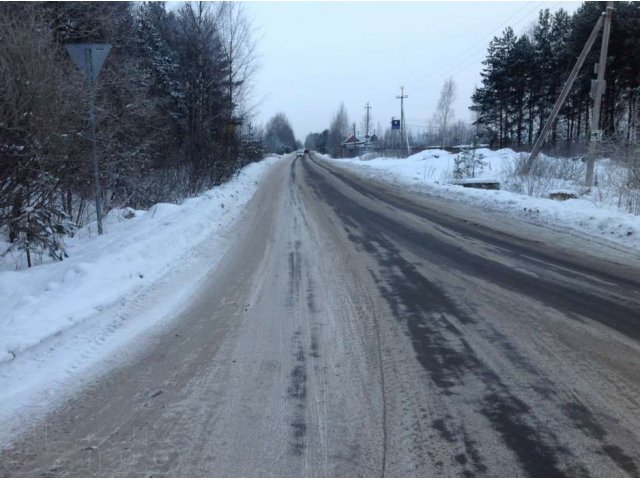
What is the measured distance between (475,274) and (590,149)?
1201cm

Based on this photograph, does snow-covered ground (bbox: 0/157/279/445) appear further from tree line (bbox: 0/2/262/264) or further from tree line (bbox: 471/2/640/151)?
tree line (bbox: 471/2/640/151)

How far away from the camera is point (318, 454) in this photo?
3.03 metres

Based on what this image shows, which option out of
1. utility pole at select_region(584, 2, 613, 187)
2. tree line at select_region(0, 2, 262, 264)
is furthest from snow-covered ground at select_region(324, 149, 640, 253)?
tree line at select_region(0, 2, 262, 264)

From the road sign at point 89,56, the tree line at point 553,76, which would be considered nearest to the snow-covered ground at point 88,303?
the road sign at point 89,56

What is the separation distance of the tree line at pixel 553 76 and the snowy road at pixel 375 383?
25209 millimetres

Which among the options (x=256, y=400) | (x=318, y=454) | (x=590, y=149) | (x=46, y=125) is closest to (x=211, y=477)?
(x=318, y=454)

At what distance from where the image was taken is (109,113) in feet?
43.7

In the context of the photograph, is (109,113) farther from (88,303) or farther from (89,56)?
(88,303)

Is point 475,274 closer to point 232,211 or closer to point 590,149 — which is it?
point 232,211

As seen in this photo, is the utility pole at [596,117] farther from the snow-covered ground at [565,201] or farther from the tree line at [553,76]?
the tree line at [553,76]

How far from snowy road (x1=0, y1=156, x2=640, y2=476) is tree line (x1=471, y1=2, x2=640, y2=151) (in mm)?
25209

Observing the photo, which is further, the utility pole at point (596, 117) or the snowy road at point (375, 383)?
the utility pole at point (596, 117)

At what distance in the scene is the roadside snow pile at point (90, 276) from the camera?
4750 mm

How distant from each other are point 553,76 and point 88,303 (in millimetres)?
50396
